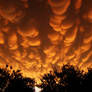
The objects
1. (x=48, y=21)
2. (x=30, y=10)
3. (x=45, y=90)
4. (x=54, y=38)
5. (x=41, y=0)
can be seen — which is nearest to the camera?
(x=41, y=0)

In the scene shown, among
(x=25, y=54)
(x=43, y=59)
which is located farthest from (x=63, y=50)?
(x=25, y=54)

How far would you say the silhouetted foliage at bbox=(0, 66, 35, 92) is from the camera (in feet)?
52.4

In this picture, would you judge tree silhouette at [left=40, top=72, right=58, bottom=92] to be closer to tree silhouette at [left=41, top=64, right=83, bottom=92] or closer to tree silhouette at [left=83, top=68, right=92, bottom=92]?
tree silhouette at [left=41, top=64, right=83, bottom=92]

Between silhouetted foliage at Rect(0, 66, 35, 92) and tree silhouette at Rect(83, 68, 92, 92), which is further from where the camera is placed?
silhouetted foliage at Rect(0, 66, 35, 92)

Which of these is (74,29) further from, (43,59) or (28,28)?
(43,59)

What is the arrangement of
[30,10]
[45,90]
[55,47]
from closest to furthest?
1. [30,10]
2. [55,47]
3. [45,90]

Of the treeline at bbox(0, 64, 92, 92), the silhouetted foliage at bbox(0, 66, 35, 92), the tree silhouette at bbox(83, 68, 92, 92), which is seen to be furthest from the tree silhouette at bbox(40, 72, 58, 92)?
the tree silhouette at bbox(83, 68, 92, 92)

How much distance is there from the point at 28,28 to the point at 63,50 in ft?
20.0

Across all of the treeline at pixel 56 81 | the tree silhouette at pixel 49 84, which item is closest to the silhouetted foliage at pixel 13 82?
the treeline at pixel 56 81

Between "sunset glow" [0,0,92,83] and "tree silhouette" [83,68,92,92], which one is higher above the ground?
"sunset glow" [0,0,92,83]

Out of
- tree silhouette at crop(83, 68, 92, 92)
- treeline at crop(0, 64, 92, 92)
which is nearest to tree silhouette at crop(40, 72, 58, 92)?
treeline at crop(0, 64, 92, 92)

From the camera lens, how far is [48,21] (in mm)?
11883

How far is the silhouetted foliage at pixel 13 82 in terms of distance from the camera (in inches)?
629

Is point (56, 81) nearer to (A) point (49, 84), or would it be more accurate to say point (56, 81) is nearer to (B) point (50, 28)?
(A) point (49, 84)
